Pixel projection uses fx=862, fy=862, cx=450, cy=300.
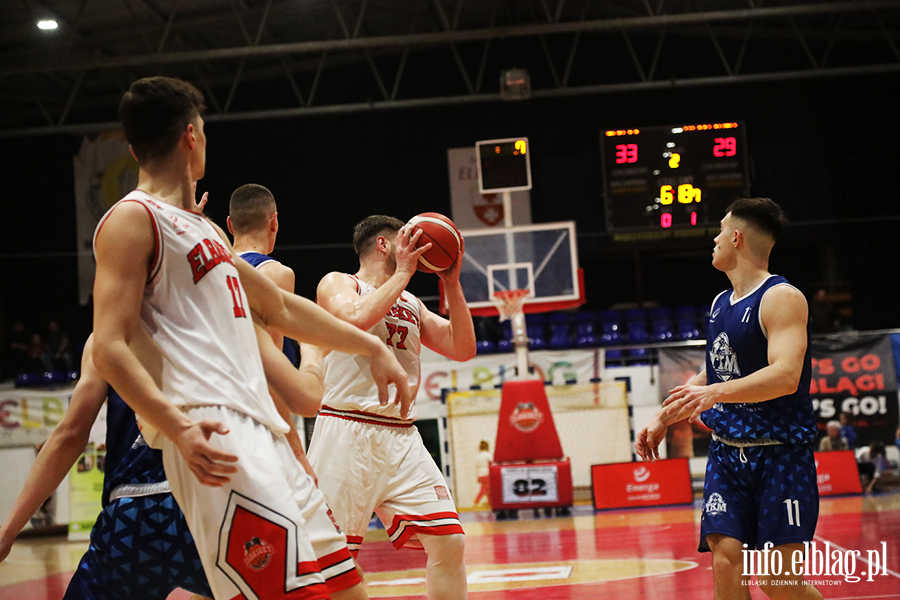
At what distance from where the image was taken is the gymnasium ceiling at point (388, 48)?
14.0 metres

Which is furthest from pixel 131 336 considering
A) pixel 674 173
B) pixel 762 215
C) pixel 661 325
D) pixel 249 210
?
pixel 661 325

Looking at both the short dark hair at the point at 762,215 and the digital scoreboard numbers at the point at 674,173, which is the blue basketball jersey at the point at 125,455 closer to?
the short dark hair at the point at 762,215

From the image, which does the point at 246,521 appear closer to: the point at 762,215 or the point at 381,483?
the point at 381,483

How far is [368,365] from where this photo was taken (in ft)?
14.3

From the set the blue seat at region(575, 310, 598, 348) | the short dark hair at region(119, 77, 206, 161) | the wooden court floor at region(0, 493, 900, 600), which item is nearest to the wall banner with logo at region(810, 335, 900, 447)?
the wooden court floor at region(0, 493, 900, 600)

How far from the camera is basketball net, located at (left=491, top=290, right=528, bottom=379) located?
36.9ft

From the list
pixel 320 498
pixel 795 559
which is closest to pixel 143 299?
pixel 320 498

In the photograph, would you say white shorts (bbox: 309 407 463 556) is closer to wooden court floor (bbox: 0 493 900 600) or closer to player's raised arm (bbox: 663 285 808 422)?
player's raised arm (bbox: 663 285 808 422)

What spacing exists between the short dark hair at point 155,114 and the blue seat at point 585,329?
548 inches

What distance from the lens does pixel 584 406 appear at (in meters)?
12.3

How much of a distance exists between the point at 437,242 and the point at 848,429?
9.62m

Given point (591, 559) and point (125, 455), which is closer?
point (125, 455)

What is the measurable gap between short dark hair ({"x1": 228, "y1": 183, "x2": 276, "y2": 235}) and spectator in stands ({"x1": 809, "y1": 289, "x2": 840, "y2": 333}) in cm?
1332

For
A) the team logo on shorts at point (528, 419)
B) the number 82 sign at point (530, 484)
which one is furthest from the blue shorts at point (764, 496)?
the number 82 sign at point (530, 484)
